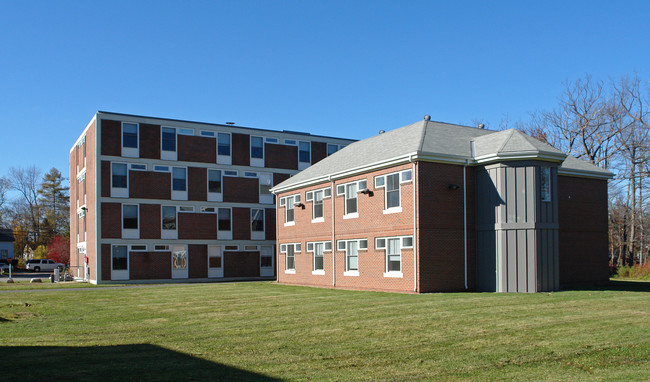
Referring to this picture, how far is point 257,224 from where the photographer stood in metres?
43.0

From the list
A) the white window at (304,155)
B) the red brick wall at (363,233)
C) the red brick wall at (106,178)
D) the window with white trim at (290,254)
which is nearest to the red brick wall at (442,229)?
the red brick wall at (363,233)

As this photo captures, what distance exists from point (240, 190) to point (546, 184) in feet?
82.8

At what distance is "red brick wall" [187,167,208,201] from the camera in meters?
40.7

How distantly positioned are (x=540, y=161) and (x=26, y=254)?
87048mm

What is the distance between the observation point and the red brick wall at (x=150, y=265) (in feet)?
127

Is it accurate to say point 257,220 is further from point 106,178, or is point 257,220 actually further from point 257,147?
point 106,178

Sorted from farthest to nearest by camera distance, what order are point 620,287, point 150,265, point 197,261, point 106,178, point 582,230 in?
point 197,261
point 150,265
point 106,178
point 582,230
point 620,287

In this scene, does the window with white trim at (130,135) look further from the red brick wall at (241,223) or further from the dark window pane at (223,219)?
A: the red brick wall at (241,223)

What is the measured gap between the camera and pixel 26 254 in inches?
3514

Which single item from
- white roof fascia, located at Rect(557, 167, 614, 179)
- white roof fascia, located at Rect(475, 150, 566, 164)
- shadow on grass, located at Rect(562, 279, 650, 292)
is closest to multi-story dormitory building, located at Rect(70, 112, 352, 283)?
white roof fascia, located at Rect(557, 167, 614, 179)

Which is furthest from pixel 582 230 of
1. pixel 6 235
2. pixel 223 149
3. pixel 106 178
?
pixel 6 235

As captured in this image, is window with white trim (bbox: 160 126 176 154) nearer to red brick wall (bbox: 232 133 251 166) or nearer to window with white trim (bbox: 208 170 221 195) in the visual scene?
window with white trim (bbox: 208 170 221 195)

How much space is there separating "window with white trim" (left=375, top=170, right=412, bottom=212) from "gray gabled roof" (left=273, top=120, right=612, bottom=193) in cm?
51

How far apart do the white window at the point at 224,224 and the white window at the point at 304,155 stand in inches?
257
